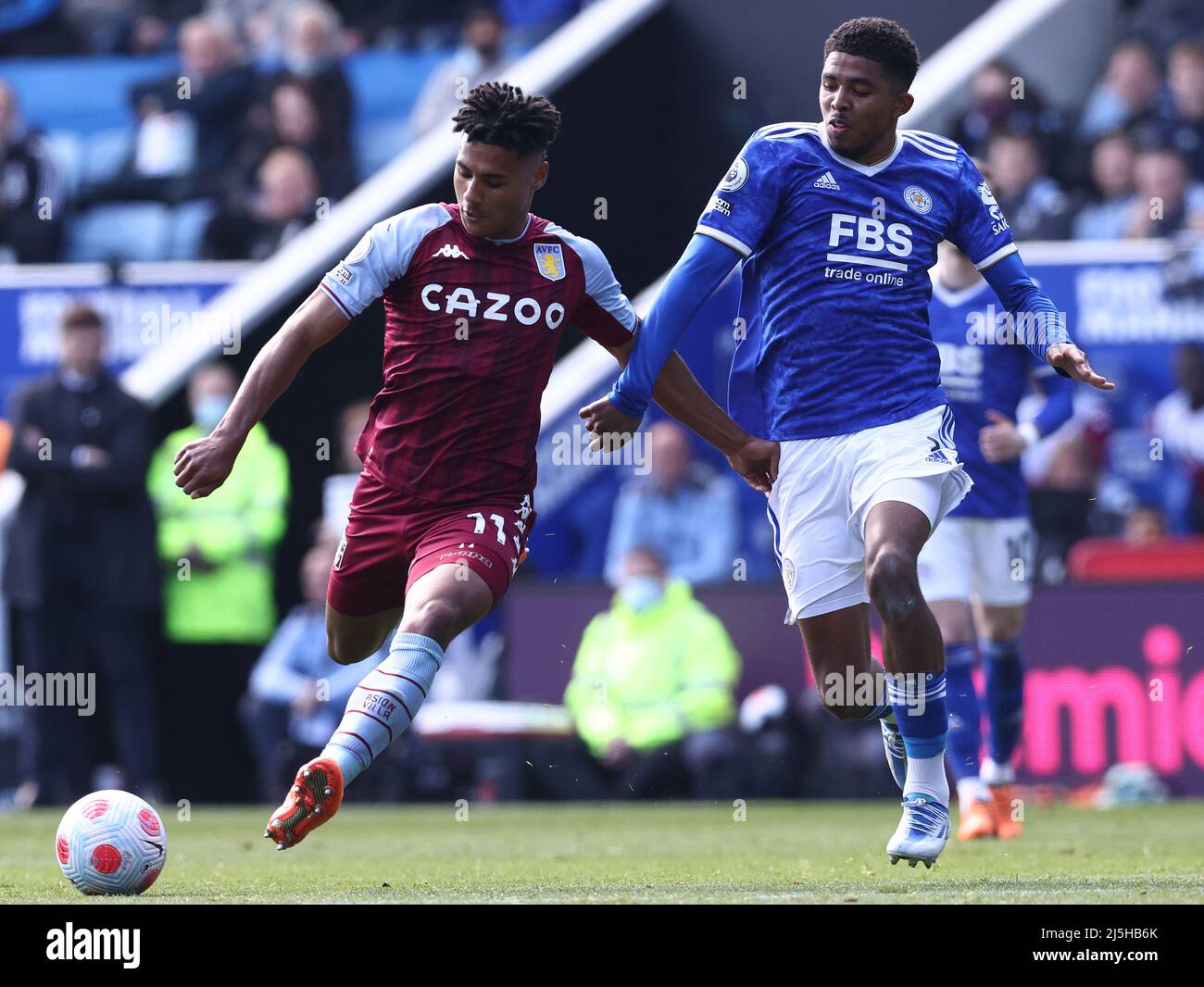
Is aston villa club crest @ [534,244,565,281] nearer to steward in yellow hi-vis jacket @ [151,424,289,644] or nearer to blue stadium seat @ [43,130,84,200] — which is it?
steward in yellow hi-vis jacket @ [151,424,289,644]

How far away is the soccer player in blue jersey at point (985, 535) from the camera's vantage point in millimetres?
9117

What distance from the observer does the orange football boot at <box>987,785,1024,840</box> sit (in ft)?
29.6

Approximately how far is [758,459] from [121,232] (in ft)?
34.0

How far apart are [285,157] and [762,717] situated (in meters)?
5.64

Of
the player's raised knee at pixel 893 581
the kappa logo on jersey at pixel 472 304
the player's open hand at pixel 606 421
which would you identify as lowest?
the player's raised knee at pixel 893 581

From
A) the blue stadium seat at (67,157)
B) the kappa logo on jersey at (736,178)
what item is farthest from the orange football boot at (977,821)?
the blue stadium seat at (67,157)

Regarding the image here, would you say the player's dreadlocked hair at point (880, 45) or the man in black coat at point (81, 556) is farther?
the man in black coat at point (81, 556)

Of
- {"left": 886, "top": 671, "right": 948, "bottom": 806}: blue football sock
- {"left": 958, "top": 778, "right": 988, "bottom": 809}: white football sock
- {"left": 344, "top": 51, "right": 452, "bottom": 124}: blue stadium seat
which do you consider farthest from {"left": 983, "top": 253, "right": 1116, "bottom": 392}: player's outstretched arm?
{"left": 344, "top": 51, "right": 452, "bottom": 124}: blue stadium seat

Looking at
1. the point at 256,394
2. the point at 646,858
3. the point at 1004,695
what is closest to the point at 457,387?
the point at 256,394

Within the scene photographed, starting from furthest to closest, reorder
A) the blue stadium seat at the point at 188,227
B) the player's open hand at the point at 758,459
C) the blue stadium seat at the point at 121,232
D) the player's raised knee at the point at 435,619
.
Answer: the blue stadium seat at the point at 121,232 → the blue stadium seat at the point at 188,227 → the player's open hand at the point at 758,459 → the player's raised knee at the point at 435,619

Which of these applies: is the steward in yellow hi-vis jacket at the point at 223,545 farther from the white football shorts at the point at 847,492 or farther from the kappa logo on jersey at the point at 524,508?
the white football shorts at the point at 847,492

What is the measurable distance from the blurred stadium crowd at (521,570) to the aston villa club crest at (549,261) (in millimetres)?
5435

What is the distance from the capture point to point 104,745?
1320 cm
